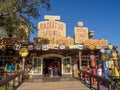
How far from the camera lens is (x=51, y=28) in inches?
830

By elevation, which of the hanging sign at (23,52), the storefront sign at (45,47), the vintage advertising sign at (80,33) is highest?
the vintage advertising sign at (80,33)

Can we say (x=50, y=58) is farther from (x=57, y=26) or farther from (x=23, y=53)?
(x=23, y=53)

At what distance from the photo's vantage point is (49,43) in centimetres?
1962

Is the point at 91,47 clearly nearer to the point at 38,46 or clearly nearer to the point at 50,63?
the point at 38,46

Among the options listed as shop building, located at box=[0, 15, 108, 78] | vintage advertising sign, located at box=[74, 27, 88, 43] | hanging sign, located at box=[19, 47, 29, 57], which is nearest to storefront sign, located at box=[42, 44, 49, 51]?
shop building, located at box=[0, 15, 108, 78]

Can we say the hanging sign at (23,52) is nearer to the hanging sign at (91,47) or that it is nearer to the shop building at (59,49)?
the shop building at (59,49)

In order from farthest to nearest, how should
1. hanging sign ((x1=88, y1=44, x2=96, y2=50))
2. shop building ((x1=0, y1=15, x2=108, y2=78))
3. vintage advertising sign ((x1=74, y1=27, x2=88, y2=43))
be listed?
vintage advertising sign ((x1=74, y1=27, x2=88, y2=43)) → shop building ((x1=0, y1=15, x2=108, y2=78)) → hanging sign ((x1=88, y1=44, x2=96, y2=50))

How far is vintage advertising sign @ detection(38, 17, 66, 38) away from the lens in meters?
20.7

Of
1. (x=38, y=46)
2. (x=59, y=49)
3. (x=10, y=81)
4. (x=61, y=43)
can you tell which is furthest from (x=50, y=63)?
(x=10, y=81)

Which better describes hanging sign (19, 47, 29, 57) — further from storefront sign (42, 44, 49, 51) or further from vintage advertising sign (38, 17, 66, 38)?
vintage advertising sign (38, 17, 66, 38)

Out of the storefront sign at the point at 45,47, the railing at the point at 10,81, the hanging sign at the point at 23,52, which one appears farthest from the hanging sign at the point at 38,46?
the railing at the point at 10,81

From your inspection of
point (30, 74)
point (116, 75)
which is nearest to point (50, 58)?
point (30, 74)

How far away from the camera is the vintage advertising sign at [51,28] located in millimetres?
20734

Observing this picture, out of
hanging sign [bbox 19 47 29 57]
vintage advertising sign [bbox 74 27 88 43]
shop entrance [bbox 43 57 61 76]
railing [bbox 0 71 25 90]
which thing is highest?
vintage advertising sign [bbox 74 27 88 43]
